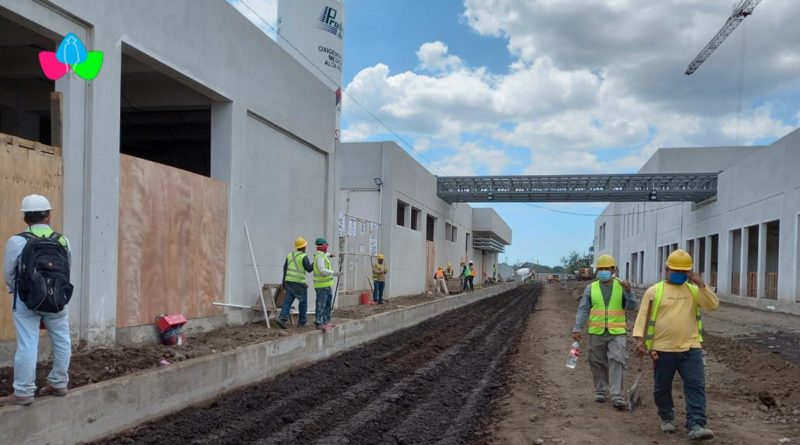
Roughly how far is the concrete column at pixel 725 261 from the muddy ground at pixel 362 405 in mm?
26577

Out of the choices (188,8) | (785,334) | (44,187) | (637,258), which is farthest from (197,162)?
(637,258)

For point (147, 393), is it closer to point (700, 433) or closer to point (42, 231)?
point (42, 231)

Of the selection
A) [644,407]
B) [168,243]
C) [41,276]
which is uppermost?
[168,243]

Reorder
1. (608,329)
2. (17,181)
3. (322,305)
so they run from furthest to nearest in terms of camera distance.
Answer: (322,305), (608,329), (17,181)

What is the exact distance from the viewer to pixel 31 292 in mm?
5027

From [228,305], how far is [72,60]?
16.1 feet

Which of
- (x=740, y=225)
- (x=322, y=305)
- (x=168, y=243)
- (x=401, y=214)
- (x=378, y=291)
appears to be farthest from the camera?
(x=740, y=225)

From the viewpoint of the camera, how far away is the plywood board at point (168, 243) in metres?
8.49

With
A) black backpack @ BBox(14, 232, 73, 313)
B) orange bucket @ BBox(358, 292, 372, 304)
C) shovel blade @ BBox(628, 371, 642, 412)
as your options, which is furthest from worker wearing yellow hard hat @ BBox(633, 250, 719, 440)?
orange bucket @ BBox(358, 292, 372, 304)

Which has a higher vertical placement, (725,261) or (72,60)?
(72,60)

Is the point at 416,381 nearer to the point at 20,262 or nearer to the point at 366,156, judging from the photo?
the point at 20,262

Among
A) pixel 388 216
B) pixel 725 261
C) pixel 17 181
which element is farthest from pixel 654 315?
pixel 725 261

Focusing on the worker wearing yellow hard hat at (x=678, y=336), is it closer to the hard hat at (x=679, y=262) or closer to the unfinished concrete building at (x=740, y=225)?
the hard hat at (x=679, y=262)

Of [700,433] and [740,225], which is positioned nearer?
[700,433]
